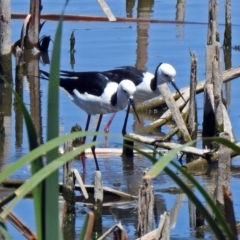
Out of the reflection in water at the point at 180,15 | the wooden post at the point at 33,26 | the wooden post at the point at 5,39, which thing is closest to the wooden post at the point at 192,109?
the wooden post at the point at 5,39

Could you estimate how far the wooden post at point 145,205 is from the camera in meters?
4.11

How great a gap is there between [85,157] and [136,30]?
6.88 metres

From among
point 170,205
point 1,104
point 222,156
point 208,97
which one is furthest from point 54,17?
point 222,156

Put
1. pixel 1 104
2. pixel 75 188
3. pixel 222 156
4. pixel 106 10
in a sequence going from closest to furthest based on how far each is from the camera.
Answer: pixel 222 156 → pixel 75 188 → pixel 1 104 → pixel 106 10

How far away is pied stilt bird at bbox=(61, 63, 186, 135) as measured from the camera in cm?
870

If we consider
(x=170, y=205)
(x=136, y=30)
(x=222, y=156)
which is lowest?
(x=170, y=205)

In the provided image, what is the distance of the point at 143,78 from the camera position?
29.3 feet

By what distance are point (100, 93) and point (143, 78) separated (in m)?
0.75

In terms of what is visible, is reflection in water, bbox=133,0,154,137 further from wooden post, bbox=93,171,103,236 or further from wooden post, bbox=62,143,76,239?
wooden post, bbox=93,171,103,236

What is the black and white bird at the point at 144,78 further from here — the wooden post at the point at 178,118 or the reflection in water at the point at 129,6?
the reflection in water at the point at 129,6

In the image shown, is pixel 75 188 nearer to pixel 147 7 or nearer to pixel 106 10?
pixel 106 10

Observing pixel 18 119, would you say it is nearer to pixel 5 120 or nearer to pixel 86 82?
pixel 5 120

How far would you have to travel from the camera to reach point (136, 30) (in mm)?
14461

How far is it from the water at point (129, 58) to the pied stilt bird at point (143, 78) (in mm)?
370
